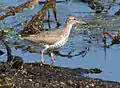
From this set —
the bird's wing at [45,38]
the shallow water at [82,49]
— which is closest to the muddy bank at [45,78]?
the shallow water at [82,49]

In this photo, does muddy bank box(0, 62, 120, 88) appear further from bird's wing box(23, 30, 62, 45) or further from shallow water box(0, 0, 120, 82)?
bird's wing box(23, 30, 62, 45)

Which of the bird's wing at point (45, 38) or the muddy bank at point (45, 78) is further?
the bird's wing at point (45, 38)

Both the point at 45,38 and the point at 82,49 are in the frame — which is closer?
the point at 45,38

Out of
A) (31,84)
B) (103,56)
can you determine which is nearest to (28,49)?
(103,56)

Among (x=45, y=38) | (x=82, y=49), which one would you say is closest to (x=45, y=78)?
(x=45, y=38)

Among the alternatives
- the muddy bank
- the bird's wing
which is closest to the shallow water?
the bird's wing

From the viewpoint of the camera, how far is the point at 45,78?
9633 mm

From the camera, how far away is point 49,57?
12.3m

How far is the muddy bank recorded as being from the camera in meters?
8.93

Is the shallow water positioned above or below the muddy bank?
below

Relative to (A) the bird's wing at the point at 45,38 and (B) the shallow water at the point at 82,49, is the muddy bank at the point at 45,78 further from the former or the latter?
(A) the bird's wing at the point at 45,38

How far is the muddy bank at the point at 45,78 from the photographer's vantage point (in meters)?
8.93

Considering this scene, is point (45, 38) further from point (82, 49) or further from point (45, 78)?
point (45, 78)

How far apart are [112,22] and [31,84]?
7.21 metres
